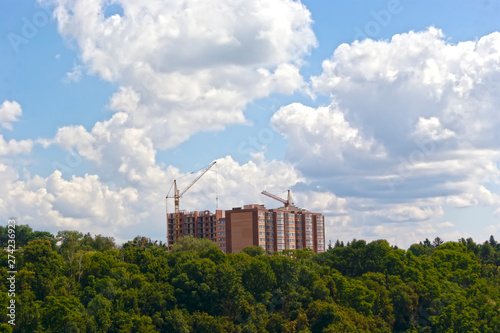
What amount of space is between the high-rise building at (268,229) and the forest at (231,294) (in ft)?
186

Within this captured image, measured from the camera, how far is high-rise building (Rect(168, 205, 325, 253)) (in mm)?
154000

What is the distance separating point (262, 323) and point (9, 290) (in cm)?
3081

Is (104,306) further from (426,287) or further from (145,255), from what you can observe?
(426,287)

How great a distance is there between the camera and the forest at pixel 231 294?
69.2 meters

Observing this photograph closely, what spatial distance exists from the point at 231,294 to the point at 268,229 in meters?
78.7

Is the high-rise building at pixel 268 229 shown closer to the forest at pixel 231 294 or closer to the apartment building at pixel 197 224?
the apartment building at pixel 197 224

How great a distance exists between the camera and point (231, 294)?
7769 centimetres

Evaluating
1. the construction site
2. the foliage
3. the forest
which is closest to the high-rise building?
the construction site

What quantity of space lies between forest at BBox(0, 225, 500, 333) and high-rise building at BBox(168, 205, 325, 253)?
56.6 m

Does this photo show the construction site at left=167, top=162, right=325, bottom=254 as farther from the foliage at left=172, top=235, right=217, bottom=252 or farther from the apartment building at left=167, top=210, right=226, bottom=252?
the foliage at left=172, top=235, right=217, bottom=252

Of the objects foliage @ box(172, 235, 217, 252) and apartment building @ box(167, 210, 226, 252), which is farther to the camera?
apartment building @ box(167, 210, 226, 252)

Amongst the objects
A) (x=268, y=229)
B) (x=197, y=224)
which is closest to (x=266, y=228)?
(x=268, y=229)

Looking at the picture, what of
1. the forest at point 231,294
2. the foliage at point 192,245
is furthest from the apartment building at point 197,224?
the forest at point 231,294

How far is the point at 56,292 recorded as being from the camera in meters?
71.1
